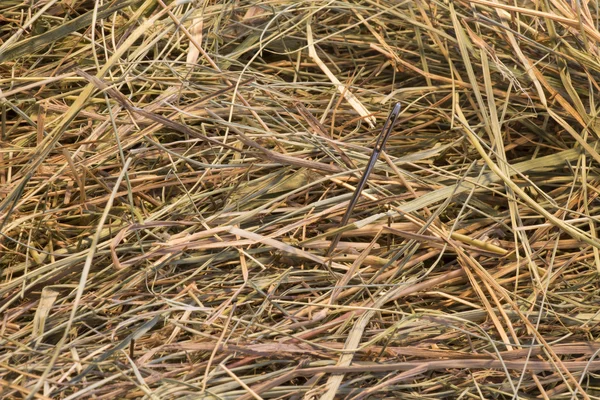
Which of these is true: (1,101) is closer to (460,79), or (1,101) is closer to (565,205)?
(460,79)

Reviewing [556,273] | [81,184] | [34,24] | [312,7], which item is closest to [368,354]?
[556,273]

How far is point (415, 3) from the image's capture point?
4.38ft

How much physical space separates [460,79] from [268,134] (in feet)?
1.17

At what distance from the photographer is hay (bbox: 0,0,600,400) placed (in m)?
0.98

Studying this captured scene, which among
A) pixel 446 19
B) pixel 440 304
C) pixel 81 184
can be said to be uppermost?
pixel 446 19

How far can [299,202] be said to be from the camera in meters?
1.16

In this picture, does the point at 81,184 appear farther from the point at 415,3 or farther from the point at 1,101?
the point at 415,3

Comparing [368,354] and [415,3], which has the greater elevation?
[415,3]

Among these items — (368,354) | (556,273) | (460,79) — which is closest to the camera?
(368,354)

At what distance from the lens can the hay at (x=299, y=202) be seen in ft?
3.22

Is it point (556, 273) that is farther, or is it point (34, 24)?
point (34, 24)

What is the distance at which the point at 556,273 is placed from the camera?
1.10 meters

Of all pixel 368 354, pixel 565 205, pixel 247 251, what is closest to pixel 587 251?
pixel 565 205

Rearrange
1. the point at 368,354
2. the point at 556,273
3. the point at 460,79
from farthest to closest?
the point at 460,79 < the point at 556,273 < the point at 368,354
